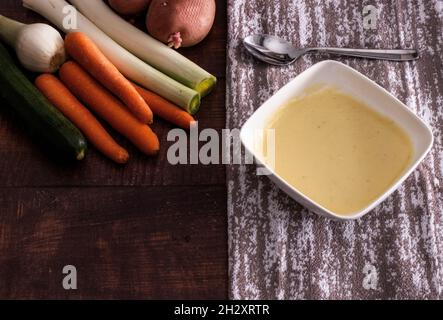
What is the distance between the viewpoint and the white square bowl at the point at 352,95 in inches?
44.2

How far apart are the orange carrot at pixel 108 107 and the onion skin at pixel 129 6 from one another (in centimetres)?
17

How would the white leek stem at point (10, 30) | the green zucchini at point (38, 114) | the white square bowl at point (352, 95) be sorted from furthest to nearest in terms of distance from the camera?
the white leek stem at point (10, 30), the green zucchini at point (38, 114), the white square bowl at point (352, 95)

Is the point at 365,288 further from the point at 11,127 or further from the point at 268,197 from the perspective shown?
the point at 11,127

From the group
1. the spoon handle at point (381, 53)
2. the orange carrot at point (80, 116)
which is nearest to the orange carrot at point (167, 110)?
the orange carrot at point (80, 116)

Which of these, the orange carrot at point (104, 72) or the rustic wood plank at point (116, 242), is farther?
the orange carrot at point (104, 72)

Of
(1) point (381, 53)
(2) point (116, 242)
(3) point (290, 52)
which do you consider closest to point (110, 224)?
(2) point (116, 242)

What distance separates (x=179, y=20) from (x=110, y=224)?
0.47 meters

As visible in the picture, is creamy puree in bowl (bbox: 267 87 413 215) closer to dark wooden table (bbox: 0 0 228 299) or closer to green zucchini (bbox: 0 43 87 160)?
dark wooden table (bbox: 0 0 228 299)

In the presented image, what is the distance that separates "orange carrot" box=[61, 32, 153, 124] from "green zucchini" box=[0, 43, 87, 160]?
0.12 metres

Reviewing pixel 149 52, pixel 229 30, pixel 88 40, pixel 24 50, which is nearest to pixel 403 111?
pixel 229 30

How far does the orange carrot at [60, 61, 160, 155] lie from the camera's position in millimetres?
1275

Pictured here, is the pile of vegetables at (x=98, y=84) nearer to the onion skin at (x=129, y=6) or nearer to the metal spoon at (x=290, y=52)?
the onion skin at (x=129, y=6)

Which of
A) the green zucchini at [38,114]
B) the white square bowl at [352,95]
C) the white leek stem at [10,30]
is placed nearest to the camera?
the white square bowl at [352,95]

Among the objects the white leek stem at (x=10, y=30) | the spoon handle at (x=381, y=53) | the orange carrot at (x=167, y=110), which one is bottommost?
the orange carrot at (x=167, y=110)
